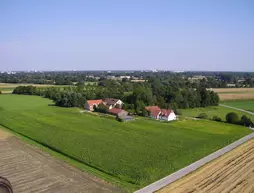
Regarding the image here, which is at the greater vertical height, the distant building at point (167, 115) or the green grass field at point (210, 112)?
the distant building at point (167, 115)

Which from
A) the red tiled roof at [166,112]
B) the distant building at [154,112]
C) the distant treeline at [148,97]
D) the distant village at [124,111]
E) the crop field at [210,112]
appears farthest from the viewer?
the distant treeline at [148,97]

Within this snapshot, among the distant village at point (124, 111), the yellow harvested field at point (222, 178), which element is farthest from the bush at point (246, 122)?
the yellow harvested field at point (222, 178)

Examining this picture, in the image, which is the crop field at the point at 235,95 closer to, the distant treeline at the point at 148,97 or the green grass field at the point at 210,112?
the distant treeline at the point at 148,97

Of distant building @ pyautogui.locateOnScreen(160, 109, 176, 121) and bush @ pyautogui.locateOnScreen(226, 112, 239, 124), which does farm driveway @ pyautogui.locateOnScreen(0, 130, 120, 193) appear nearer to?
distant building @ pyautogui.locateOnScreen(160, 109, 176, 121)

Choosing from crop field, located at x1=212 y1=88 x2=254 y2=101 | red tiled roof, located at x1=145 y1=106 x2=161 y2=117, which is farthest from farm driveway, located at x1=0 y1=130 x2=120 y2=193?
crop field, located at x1=212 y1=88 x2=254 y2=101

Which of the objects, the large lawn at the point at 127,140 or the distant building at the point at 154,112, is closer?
the large lawn at the point at 127,140
